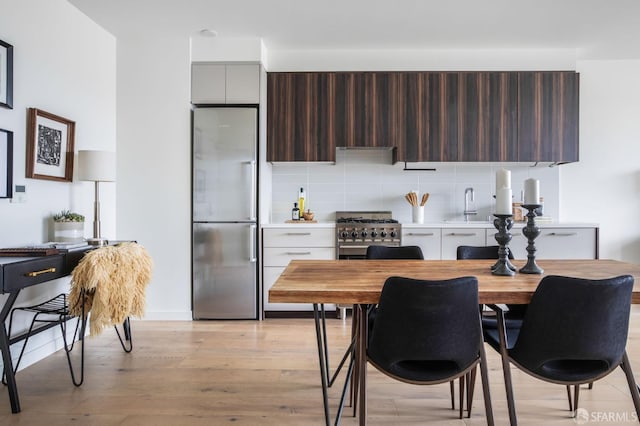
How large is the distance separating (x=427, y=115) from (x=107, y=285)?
10.6ft

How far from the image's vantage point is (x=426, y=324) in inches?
61.9

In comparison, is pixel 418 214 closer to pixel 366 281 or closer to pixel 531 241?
pixel 531 241

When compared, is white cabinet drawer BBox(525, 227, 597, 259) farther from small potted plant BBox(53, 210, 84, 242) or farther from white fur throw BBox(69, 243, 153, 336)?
small potted plant BBox(53, 210, 84, 242)

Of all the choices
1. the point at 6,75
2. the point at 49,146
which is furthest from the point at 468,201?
the point at 6,75

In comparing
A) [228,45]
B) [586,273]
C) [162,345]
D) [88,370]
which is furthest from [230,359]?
[228,45]

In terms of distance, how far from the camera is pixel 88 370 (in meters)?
2.75

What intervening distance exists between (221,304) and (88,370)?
1360 millimetres

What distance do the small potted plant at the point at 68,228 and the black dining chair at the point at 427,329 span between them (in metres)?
2.40

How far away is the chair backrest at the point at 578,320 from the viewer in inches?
60.9

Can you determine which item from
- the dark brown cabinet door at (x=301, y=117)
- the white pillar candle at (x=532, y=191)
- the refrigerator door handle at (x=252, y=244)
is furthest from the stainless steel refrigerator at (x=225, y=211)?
the white pillar candle at (x=532, y=191)

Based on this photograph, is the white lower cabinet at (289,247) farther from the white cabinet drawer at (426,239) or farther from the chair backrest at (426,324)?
the chair backrest at (426,324)

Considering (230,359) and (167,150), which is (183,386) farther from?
(167,150)

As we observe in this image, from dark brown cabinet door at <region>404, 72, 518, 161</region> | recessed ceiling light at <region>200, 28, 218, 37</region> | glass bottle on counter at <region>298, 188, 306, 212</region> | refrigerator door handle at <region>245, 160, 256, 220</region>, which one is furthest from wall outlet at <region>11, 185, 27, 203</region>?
dark brown cabinet door at <region>404, 72, 518, 161</region>

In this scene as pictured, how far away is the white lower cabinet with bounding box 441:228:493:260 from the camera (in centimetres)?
397
